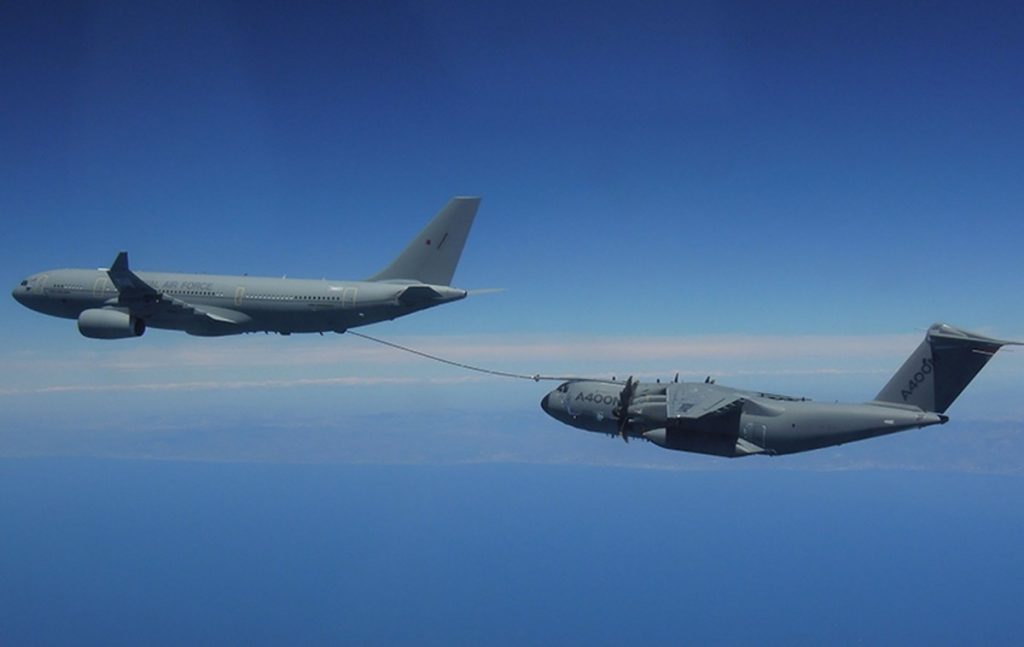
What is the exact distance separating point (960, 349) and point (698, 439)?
989 centimetres

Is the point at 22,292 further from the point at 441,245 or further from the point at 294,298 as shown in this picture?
the point at 441,245

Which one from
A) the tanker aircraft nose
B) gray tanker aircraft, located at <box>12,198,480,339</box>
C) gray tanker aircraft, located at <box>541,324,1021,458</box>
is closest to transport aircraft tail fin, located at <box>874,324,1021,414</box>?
gray tanker aircraft, located at <box>541,324,1021,458</box>

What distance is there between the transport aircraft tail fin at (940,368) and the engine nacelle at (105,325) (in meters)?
30.4

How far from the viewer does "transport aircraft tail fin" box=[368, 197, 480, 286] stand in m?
30.5

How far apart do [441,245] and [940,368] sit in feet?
65.7

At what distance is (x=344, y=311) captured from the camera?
30391 millimetres

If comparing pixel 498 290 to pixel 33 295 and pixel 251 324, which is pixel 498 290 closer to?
pixel 251 324

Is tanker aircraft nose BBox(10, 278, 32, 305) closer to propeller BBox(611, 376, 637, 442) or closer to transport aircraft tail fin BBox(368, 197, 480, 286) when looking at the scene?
transport aircraft tail fin BBox(368, 197, 480, 286)

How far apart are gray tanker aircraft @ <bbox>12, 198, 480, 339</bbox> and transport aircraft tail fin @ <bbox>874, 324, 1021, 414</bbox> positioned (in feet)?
57.4

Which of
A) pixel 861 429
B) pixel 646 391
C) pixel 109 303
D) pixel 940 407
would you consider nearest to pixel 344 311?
pixel 109 303

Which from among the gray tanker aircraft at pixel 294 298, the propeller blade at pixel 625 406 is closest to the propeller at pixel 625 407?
the propeller blade at pixel 625 406

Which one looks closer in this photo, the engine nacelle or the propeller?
the propeller

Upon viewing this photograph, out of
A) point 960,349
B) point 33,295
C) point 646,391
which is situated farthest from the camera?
point 33,295

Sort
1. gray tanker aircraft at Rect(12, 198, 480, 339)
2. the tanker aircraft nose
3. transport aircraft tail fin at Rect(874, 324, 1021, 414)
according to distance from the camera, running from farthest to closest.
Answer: the tanker aircraft nose
gray tanker aircraft at Rect(12, 198, 480, 339)
transport aircraft tail fin at Rect(874, 324, 1021, 414)
